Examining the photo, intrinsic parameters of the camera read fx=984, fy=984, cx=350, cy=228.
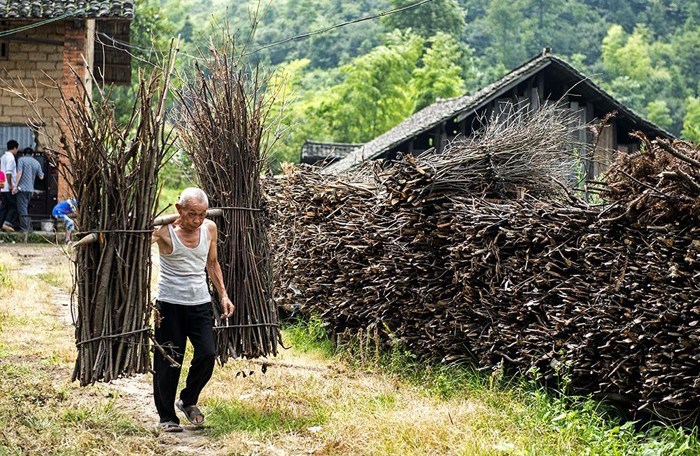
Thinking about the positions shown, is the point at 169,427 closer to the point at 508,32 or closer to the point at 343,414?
the point at 343,414

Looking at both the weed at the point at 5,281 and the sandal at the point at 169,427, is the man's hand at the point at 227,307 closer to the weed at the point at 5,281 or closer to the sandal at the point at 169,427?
the sandal at the point at 169,427

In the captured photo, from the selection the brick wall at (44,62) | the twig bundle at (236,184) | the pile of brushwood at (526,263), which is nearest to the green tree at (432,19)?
the brick wall at (44,62)

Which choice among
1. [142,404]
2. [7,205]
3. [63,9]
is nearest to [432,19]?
[63,9]

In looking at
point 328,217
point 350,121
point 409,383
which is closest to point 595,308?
point 409,383

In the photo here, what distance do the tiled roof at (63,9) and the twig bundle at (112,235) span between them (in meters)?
12.1

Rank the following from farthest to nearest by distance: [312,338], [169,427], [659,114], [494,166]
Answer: [659,114]
[312,338]
[494,166]
[169,427]

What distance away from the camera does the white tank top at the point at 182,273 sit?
643 cm

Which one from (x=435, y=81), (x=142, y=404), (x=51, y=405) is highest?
(x=435, y=81)

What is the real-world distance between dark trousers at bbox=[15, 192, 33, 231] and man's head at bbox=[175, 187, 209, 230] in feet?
39.4

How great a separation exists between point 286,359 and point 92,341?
277 centimetres

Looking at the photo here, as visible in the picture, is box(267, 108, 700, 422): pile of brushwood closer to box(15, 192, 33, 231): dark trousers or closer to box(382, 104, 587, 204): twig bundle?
box(382, 104, 587, 204): twig bundle

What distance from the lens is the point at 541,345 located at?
258 inches

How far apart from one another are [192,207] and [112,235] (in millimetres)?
538

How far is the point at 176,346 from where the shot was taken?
21.1ft
